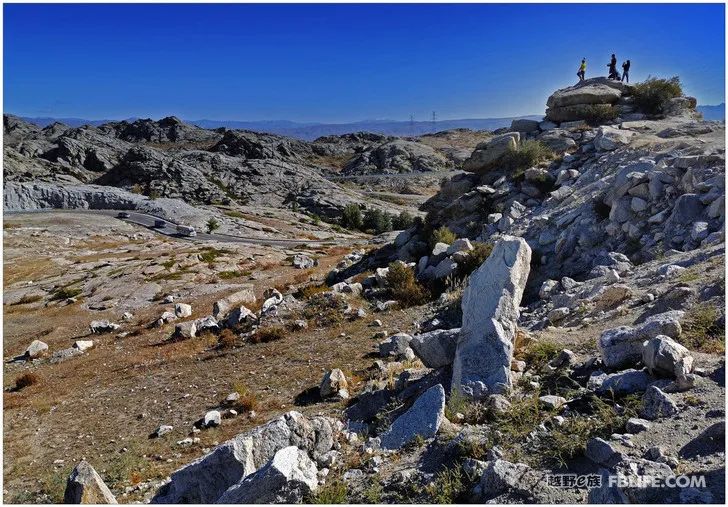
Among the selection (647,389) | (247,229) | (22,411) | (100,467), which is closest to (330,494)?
(647,389)

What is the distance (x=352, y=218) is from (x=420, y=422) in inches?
3769

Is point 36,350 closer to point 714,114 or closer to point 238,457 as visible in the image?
point 238,457

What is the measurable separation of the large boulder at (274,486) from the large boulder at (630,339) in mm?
5419

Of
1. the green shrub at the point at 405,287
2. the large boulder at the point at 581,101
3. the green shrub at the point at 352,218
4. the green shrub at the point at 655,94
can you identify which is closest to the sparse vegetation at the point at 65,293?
the green shrub at the point at 405,287

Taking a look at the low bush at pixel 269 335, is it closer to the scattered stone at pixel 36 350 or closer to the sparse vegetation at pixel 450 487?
the scattered stone at pixel 36 350

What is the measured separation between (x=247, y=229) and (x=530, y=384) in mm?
78890

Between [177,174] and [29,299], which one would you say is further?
[177,174]

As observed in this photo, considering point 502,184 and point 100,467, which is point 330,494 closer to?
point 100,467

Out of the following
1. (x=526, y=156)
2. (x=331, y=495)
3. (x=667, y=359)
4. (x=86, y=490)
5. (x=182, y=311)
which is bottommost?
(x=182, y=311)

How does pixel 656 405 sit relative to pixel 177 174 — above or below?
below

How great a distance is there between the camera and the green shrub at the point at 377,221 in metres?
98.2

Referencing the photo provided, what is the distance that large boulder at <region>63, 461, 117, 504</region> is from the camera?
297 inches

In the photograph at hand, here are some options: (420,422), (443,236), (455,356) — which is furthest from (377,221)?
(420,422)

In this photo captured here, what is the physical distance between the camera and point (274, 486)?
21.4ft
